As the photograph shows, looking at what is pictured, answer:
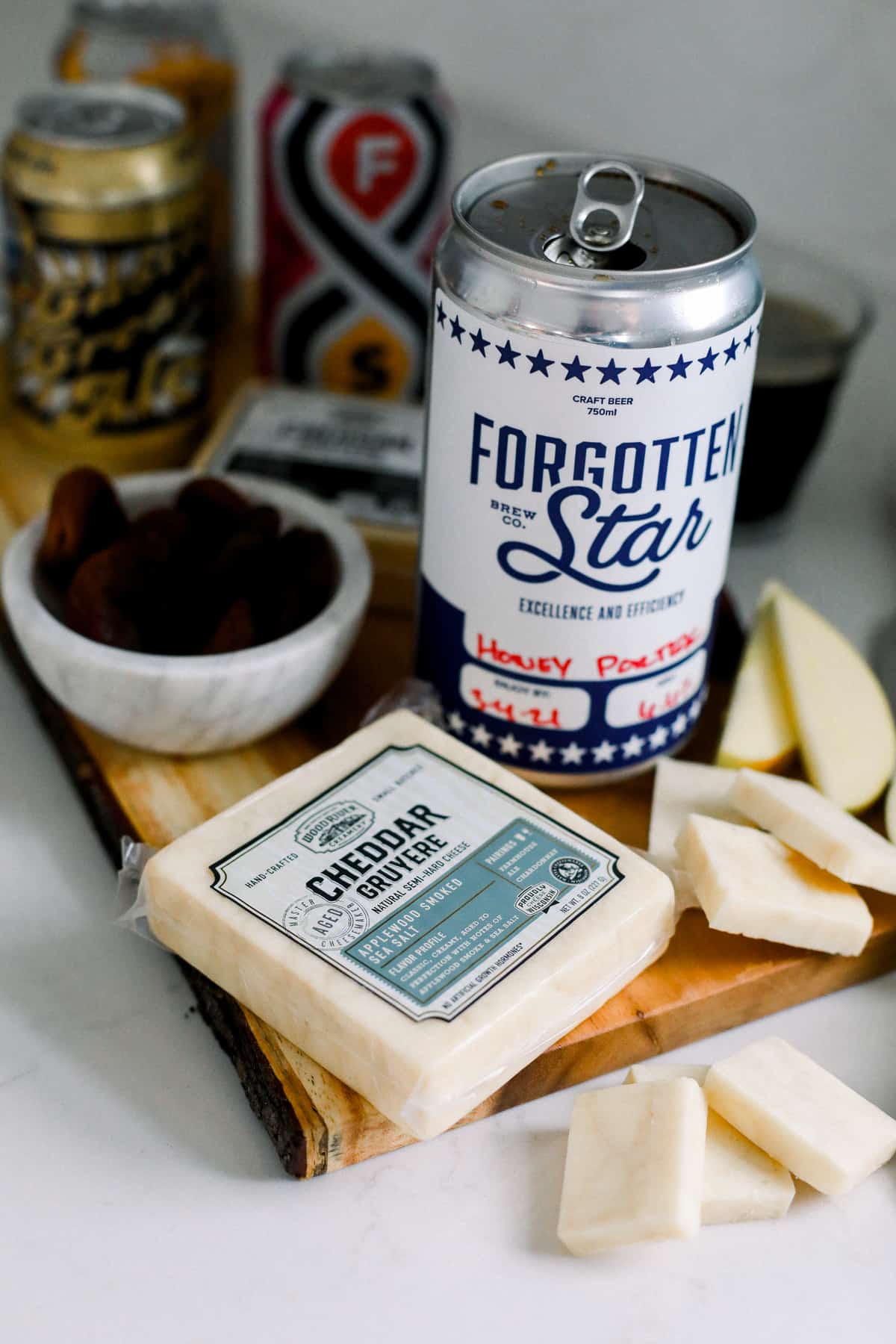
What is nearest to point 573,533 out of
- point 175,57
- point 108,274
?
point 108,274

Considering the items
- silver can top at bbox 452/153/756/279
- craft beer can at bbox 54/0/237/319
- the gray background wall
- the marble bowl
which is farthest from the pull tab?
the gray background wall

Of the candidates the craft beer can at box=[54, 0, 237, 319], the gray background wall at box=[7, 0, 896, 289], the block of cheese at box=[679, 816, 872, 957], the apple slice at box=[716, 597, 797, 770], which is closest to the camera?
the block of cheese at box=[679, 816, 872, 957]

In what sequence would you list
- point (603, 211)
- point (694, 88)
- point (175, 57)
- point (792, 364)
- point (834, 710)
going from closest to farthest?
point (603, 211)
point (834, 710)
point (792, 364)
point (175, 57)
point (694, 88)

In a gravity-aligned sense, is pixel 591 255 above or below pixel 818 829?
above

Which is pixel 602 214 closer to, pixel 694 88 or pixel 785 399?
pixel 785 399

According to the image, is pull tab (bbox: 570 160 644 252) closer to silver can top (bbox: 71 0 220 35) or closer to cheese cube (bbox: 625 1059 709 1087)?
cheese cube (bbox: 625 1059 709 1087)

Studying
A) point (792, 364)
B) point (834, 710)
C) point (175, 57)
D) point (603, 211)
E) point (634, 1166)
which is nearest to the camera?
point (634, 1166)

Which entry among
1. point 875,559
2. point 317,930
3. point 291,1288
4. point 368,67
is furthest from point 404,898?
point 368,67
